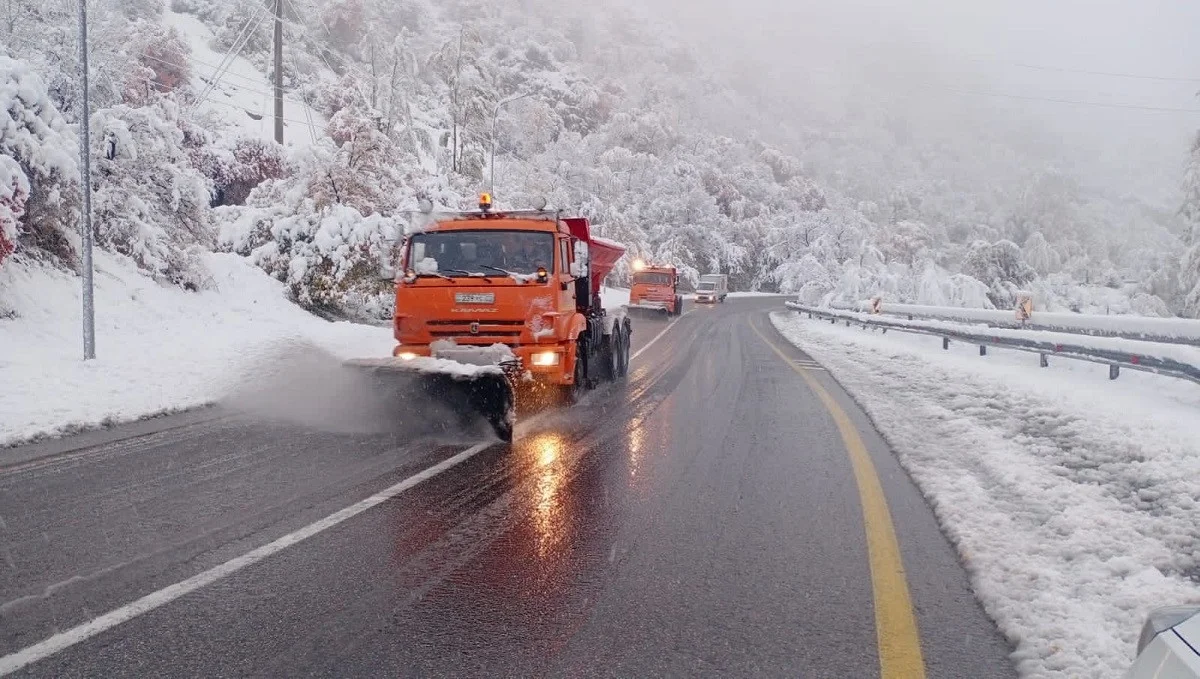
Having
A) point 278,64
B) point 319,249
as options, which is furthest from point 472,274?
point 278,64

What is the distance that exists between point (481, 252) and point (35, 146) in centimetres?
869

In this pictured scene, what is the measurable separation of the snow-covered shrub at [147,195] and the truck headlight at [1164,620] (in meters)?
18.7

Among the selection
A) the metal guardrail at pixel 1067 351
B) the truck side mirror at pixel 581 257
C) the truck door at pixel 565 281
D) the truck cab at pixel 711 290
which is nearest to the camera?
the metal guardrail at pixel 1067 351

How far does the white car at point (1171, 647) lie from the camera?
5.05ft

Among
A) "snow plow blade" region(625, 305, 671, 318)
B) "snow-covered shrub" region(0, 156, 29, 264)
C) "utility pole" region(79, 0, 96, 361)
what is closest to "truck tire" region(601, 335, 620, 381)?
"utility pole" region(79, 0, 96, 361)

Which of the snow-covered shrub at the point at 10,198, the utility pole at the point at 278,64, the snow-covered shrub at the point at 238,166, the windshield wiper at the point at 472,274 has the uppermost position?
the utility pole at the point at 278,64

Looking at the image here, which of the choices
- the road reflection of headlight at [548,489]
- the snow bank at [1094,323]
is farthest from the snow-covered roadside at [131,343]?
the snow bank at [1094,323]

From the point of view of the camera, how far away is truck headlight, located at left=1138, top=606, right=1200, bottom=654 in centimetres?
175

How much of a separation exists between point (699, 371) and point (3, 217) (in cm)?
1130

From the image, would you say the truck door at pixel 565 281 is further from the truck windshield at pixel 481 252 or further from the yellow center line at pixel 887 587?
the yellow center line at pixel 887 587

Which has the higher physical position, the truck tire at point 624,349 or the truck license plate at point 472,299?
the truck license plate at point 472,299

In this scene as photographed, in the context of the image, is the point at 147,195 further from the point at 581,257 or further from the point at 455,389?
the point at 455,389

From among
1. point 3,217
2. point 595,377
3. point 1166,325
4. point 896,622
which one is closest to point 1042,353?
point 1166,325

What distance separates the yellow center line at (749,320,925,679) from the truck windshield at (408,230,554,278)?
15.1ft
